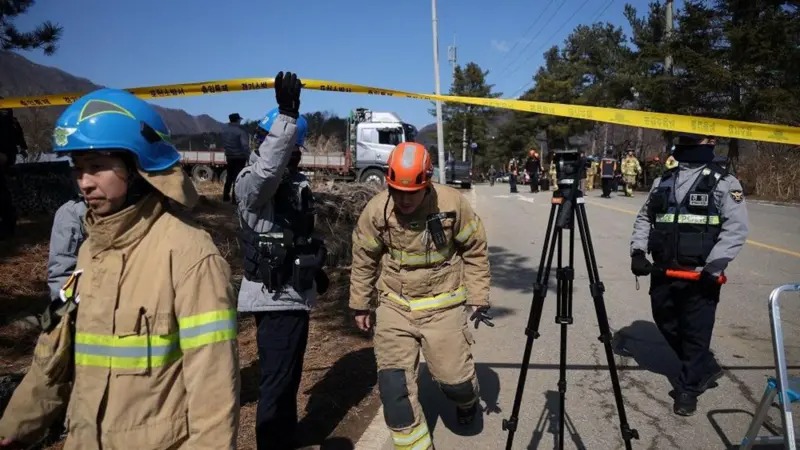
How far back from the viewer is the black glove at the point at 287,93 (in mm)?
2625

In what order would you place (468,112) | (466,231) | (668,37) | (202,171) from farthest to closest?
1. (468,112)
2. (668,37)
3. (202,171)
4. (466,231)

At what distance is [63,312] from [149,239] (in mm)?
396

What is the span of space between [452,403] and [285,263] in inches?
69.9

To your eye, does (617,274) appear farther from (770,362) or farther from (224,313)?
(224,313)

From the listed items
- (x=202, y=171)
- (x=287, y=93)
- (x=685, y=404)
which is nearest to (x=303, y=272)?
(x=287, y=93)

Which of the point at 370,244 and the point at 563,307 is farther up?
the point at 370,244

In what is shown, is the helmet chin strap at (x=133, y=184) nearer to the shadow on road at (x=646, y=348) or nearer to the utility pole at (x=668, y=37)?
the shadow on road at (x=646, y=348)

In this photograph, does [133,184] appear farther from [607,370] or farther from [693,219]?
[607,370]

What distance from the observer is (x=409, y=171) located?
2.97 metres

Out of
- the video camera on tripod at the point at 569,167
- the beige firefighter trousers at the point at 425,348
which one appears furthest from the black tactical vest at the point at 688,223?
the beige firefighter trousers at the point at 425,348

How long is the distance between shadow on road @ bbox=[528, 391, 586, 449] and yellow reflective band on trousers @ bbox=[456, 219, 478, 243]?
1.39m

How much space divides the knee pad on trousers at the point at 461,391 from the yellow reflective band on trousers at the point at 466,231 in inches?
34.6

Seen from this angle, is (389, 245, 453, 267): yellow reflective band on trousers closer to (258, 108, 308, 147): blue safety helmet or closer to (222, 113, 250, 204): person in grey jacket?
(258, 108, 308, 147): blue safety helmet

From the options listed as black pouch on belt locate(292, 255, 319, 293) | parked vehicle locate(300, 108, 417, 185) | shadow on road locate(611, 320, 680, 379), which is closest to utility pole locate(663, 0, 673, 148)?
parked vehicle locate(300, 108, 417, 185)
